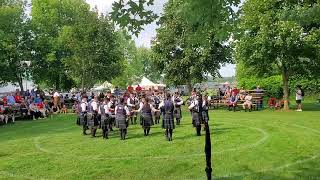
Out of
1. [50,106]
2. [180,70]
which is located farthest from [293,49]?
[50,106]

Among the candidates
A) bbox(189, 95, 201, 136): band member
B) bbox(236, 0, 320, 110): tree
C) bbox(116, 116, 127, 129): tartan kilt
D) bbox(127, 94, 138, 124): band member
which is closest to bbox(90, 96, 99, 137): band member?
bbox(116, 116, 127, 129): tartan kilt

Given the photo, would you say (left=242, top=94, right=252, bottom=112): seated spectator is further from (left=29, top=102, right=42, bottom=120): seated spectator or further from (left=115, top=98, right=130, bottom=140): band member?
(left=115, top=98, right=130, bottom=140): band member

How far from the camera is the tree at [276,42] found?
90.5 feet

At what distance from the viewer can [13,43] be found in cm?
4547

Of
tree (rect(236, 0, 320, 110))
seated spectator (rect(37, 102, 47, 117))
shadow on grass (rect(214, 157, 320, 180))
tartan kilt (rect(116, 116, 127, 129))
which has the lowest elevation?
shadow on grass (rect(214, 157, 320, 180))

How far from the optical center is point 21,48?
4672 cm

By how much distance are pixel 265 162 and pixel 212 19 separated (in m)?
5.81

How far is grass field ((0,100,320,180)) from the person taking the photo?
11188 mm

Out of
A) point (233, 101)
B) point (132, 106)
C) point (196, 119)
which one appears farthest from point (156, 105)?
point (233, 101)

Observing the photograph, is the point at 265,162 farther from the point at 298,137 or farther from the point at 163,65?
the point at 163,65

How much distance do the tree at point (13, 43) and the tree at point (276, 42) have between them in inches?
947

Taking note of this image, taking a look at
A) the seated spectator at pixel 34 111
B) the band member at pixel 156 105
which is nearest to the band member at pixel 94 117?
the band member at pixel 156 105

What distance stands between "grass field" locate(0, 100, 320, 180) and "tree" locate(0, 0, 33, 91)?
2602 cm

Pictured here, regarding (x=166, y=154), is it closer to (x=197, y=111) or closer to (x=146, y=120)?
(x=197, y=111)
